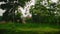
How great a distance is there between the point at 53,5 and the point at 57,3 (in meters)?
0.05

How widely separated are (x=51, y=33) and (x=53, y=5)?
1.11ft

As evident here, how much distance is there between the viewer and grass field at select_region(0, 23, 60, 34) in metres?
2.14

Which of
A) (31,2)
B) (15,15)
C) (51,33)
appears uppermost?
(31,2)

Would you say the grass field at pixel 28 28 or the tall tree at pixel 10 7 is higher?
the tall tree at pixel 10 7

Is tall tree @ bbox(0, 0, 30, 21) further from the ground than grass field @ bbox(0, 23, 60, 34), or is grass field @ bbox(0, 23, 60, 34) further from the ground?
tall tree @ bbox(0, 0, 30, 21)

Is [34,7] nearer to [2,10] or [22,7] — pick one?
[22,7]

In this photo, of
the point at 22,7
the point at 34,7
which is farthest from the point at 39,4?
the point at 22,7

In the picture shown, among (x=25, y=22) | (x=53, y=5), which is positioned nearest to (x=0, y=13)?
(x=25, y=22)

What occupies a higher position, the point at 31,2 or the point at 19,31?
the point at 31,2

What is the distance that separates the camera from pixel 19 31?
214 centimetres

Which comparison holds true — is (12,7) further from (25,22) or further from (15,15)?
(25,22)

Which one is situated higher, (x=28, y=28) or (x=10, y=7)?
(x=10, y=7)

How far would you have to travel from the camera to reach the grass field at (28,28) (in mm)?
2137

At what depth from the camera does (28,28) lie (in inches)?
85.2
